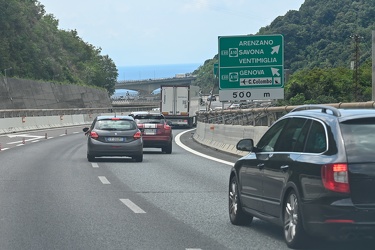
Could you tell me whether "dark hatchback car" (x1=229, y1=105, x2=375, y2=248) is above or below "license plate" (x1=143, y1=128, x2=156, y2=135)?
above

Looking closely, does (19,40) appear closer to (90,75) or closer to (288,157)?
(90,75)

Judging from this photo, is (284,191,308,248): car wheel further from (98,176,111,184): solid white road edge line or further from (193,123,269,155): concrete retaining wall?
(193,123,269,155): concrete retaining wall

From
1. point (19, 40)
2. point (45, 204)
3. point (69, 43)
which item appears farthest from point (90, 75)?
point (45, 204)

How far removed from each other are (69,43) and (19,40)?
61715 millimetres

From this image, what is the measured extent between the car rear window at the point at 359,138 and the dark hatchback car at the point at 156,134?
21.9 m

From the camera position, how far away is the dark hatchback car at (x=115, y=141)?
24.7 m

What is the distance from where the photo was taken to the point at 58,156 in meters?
27.9

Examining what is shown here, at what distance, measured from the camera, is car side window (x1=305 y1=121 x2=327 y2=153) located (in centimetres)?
840

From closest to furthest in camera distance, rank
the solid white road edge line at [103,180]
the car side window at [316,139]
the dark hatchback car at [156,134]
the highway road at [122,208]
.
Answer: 1. the car side window at [316,139]
2. the highway road at [122,208]
3. the solid white road edge line at [103,180]
4. the dark hatchback car at [156,134]

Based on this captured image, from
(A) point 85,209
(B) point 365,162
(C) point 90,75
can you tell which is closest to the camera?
(B) point 365,162

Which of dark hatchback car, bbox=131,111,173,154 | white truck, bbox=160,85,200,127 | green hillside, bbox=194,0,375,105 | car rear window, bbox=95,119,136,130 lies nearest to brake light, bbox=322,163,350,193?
car rear window, bbox=95,119,136,130

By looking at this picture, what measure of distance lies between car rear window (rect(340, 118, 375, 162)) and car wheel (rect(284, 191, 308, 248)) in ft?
2.81

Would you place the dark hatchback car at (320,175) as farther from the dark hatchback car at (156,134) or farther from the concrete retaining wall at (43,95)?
the concrete retaining wall at (43,95)

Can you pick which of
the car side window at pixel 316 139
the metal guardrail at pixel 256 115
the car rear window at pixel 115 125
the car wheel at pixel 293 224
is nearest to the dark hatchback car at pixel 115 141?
the car rear window at pixel 115 125
